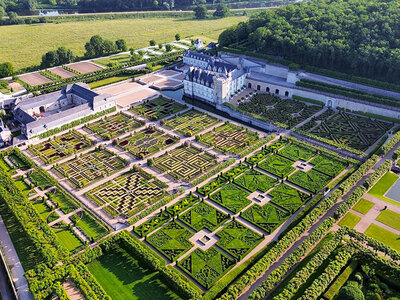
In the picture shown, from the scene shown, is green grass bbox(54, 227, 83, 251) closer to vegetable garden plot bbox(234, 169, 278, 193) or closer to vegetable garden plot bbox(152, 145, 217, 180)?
vegetable garden plot bbox(152, 145, 217, 180)

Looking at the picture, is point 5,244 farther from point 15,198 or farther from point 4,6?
point 4,6

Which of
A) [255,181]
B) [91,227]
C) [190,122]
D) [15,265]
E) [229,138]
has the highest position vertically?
[190,122]

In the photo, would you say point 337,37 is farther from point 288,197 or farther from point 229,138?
point 288,197

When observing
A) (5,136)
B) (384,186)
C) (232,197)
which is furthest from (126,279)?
(5,136)

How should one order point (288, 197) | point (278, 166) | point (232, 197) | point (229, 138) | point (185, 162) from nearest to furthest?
point (288, 197) < point (232, 197) < point (278, 166) < point (185, 162) < point (229, 138)

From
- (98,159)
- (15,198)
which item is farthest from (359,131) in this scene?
(15,198)
